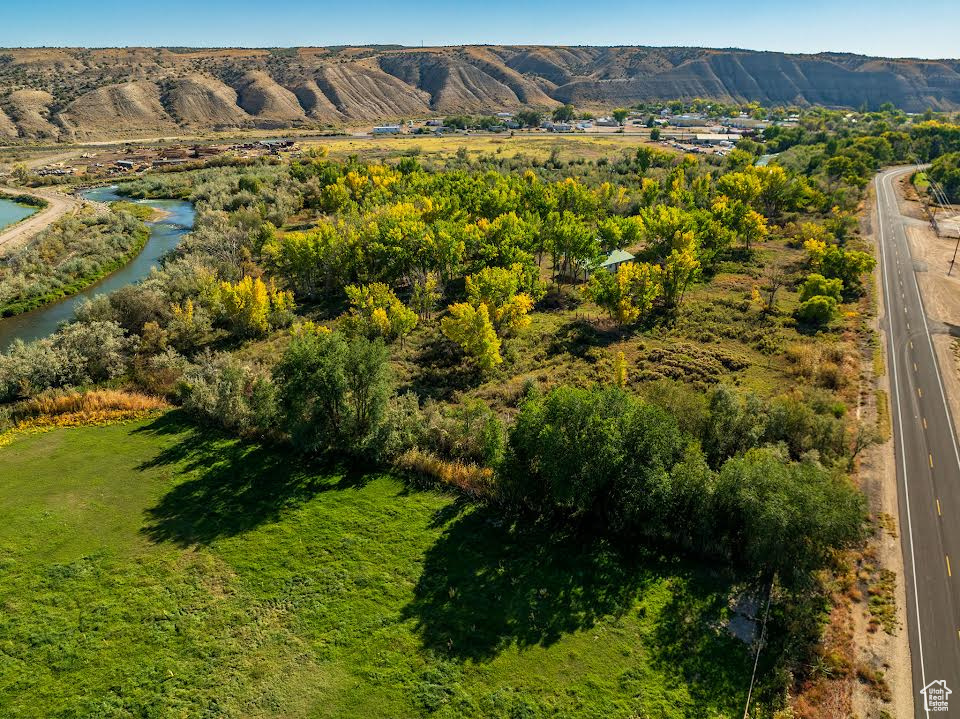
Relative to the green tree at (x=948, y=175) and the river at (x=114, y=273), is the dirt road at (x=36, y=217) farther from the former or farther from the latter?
the green tree at (x=948, y=175)

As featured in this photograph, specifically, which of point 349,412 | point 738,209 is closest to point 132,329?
point 349,412

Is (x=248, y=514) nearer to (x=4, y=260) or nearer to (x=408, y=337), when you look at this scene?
(x=408, y=337)

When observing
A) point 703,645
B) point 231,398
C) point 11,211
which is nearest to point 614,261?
point 231,398

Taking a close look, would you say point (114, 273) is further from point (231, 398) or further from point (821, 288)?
point (821, 288)

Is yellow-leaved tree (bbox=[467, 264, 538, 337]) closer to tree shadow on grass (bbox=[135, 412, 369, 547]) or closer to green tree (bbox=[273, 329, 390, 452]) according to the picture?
green tree (bbox=[273, 329, 390, 452])

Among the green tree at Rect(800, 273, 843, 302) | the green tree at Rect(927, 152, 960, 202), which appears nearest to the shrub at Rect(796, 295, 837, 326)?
the green tree at Rect(800, 273, 843, 302)

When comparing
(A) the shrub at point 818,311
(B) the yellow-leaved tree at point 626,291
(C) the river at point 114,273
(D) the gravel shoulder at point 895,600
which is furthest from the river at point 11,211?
(D) the gravel shoulder at point 895,600
